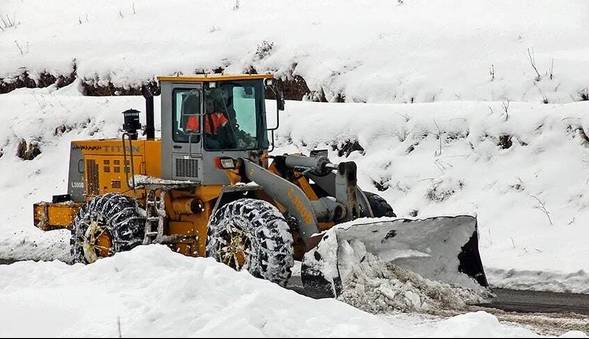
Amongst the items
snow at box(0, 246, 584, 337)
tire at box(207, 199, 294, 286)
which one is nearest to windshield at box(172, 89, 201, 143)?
tire at box(207, 199, 294, 286)

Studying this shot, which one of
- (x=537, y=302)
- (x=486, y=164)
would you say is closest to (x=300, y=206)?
(x=537, y=302)

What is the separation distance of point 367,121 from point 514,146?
2800mm

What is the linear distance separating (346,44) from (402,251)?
389 inches

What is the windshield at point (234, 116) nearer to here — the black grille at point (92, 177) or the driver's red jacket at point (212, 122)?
the driver's red jacket at point (212, 122)

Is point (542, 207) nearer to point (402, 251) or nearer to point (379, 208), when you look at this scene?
point (379, 208)

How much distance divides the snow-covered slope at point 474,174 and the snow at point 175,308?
5.38 metres

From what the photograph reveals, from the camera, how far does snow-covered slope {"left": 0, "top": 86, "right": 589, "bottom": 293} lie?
15.1m

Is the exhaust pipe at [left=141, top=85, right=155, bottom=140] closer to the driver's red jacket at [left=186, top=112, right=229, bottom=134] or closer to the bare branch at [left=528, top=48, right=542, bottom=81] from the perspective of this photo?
the driver's red jacket at [left=186, top=112, right=229, bottom=134]

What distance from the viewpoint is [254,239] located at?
12.5 meters

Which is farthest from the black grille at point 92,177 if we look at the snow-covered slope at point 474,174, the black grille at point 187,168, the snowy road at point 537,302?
the snowy road at point 537,302

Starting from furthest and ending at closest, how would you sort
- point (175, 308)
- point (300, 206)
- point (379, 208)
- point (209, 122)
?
1. point (379, 208)
2. point (209, 122)
3. point (300, 206)
4. point (175, 308)

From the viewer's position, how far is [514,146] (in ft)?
57.4

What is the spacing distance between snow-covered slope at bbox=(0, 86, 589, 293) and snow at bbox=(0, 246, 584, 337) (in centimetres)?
538

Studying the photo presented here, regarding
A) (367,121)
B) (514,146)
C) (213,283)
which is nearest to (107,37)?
(367,121)
